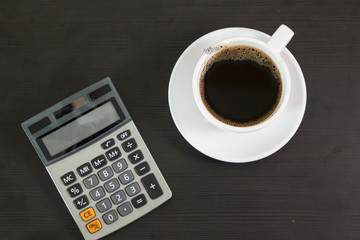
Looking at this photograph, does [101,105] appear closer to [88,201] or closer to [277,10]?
[88,201]

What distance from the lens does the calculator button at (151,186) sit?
0.47 metres

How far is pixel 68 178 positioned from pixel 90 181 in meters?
0.03

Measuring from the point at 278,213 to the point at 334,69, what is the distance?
0.21m

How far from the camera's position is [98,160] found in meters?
0.46

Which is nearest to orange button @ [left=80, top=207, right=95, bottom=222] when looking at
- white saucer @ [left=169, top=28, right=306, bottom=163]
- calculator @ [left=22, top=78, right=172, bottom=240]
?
calculator @ [left=22, top=78, right=172, bottom=240]

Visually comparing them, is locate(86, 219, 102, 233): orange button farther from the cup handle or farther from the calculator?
the cup handle

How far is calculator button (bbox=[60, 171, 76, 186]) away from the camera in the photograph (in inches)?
18.1

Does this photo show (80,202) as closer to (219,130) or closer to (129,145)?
(129,145)

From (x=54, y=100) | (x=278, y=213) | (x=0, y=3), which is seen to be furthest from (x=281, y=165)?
(x=0, y=3)

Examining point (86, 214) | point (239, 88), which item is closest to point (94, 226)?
point (86, 214)

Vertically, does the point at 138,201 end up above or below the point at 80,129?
below

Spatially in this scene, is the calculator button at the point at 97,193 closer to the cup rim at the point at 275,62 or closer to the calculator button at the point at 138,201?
the calculator button at the point at 138,201

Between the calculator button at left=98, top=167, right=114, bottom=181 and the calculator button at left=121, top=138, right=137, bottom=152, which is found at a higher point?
the calculator button at left=121, top=138, right=137, bottom=152

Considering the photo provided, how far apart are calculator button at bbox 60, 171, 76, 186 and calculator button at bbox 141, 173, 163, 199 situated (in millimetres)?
88
